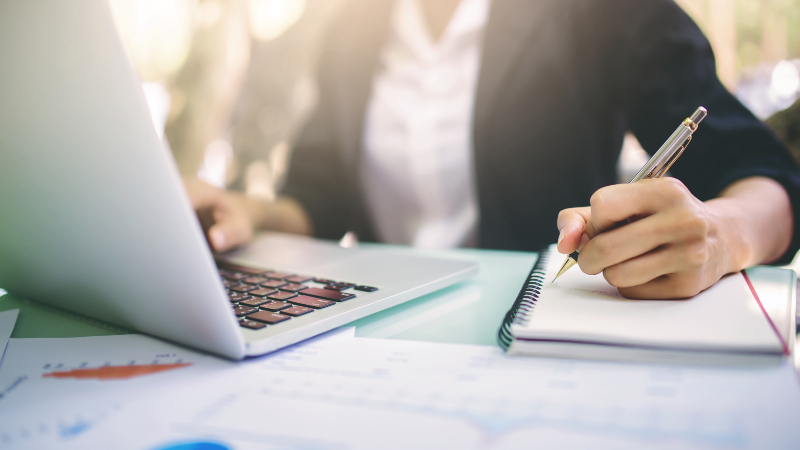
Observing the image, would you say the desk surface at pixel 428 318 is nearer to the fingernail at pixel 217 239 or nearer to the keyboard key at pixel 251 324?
the keyboard key at pixel 251 324

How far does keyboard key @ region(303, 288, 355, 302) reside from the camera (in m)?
0.37

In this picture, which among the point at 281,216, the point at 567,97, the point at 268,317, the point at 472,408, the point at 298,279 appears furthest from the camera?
the point at 281,216

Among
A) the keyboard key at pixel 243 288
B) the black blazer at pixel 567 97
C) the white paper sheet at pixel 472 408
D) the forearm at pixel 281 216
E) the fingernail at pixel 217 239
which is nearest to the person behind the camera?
the white paper sheet at pixel 472 408

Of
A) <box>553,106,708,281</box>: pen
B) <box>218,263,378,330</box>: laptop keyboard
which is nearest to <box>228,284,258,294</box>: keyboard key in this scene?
<box>218,263,378,330</box>: laptop keyboard

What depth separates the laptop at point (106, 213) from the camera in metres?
0.24

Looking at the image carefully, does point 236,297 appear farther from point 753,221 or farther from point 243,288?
point 753,221

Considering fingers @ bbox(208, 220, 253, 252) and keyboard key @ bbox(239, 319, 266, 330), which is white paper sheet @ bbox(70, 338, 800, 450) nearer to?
keyboard key @ bbox(239, 319, 266, 330)

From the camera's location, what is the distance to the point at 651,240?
31 cm

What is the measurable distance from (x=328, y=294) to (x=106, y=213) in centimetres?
17

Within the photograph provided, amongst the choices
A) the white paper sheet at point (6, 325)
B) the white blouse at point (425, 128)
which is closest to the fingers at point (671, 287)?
the white paper sheet at point (6, 325)

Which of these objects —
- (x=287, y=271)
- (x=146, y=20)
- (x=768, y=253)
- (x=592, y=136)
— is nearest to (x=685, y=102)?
(x=592, y=136)

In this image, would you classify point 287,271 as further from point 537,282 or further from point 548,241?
point 548,241

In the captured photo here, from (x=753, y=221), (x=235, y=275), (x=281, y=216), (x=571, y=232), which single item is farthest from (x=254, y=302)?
(x=281, y=216)

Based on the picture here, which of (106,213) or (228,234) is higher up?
(106,213)
